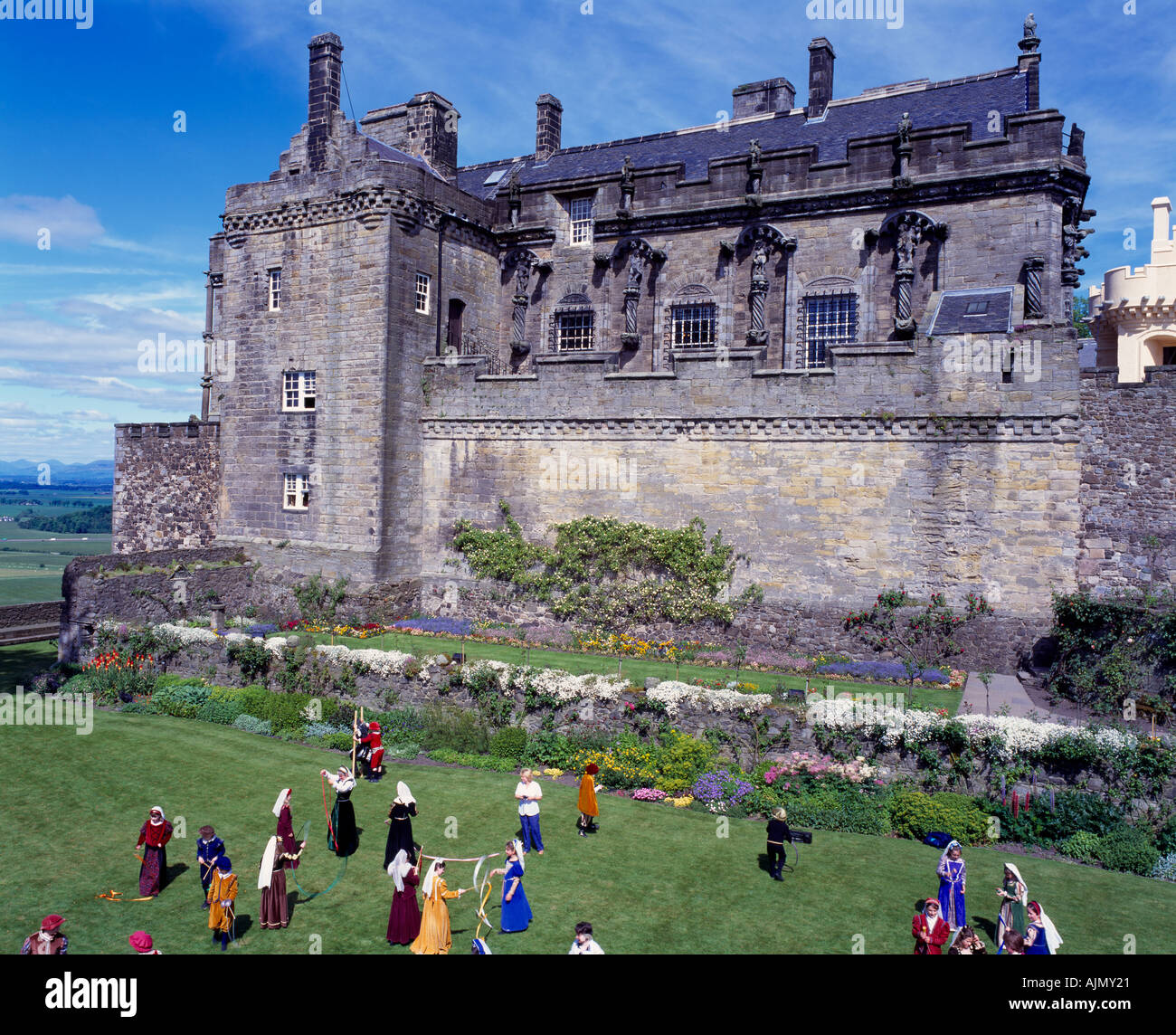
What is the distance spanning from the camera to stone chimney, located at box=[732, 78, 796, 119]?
1414 inches

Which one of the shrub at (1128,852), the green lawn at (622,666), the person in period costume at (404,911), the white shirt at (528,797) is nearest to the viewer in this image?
the person in period costume at (404,911)

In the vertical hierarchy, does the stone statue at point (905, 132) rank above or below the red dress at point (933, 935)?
above

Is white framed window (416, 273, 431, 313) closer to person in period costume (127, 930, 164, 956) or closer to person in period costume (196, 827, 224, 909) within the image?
person in period costume (196, 827, 224, 909)

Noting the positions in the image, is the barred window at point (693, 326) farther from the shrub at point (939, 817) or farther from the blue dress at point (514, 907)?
the blue dress at point (514, 907)

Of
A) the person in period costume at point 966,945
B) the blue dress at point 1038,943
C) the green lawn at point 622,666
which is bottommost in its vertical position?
the blue dress at point 1038,943

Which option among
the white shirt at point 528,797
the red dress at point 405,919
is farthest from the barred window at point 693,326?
the red dress at point 405,919

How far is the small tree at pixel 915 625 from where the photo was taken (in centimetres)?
2386

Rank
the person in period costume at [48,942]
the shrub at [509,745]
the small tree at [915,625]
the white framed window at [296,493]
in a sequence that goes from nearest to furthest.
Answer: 1. the person in period costume at [48,942]
2. the shrub at [509,745]
3. the small tree at [915,625]
4. the white framed window at [296,493]

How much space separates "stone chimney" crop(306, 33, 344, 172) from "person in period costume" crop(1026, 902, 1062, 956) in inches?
1210

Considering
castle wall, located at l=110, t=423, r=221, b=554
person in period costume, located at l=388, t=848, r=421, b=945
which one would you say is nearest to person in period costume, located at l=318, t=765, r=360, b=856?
person in period costume, located at l=388, t=848, r=421, b=945

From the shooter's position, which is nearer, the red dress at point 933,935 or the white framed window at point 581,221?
the red dress at point 933,935

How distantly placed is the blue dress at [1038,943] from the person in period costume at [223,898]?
10.1 metres

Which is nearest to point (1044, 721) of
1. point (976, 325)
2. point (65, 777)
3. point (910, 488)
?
point (910, 488)

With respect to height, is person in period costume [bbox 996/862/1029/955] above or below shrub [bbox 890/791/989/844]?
above
